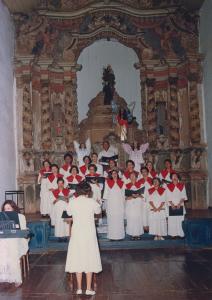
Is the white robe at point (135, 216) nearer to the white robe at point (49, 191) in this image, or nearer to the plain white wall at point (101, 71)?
the white robe at point (49, 191)

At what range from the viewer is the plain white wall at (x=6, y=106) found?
10.2m

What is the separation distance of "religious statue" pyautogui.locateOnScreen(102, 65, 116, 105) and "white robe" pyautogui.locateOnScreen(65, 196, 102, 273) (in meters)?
8.34

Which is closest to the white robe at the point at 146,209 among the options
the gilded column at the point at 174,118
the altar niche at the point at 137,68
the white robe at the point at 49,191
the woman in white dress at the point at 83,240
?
the white robe at the point at 49,191

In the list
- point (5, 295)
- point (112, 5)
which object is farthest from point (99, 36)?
point (5, 295)

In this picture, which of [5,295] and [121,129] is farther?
[121,129]

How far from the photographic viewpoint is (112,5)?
40.4 feet

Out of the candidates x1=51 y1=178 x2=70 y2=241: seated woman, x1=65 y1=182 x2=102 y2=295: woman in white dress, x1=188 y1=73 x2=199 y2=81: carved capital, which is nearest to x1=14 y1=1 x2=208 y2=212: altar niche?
x1=188 y1=73 x2=199 y2=81: carved capital

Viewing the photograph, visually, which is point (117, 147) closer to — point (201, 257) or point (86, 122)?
point (86, 122)

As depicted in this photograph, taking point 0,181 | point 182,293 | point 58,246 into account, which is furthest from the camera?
point 0,181

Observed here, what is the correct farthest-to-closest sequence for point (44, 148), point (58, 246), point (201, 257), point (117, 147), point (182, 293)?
point (117, 147) < point (44, 148) < point (58, 246) < point (201, 257) < point (182, 293)

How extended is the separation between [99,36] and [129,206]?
6290 mm

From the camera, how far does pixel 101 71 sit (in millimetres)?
13789

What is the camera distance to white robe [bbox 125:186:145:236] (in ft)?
28.2

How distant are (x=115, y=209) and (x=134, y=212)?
42 cm
